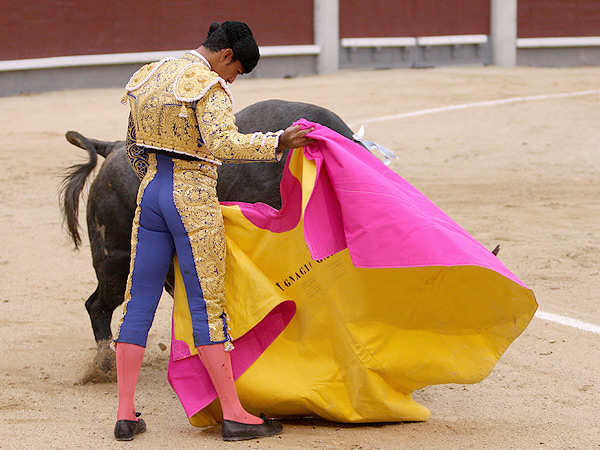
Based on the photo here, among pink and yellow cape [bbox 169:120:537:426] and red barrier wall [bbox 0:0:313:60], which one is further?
red barrier wall [bbox 0:0:313:60]

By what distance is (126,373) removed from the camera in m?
2.53

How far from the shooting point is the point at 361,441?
2.49m

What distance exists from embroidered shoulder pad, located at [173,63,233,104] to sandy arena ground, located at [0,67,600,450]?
97 cm

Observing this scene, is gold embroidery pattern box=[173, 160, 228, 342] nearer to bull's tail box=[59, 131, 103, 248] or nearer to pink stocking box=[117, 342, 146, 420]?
pink stocking box=[117, 342, 146, 420]

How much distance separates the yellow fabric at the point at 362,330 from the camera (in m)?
2.55

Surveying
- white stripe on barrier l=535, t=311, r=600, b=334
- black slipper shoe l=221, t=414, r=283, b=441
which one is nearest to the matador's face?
black slipper shoe l=221, t=414, r=283, b=441

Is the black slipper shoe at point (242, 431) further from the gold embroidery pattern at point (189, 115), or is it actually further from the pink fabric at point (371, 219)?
the gold embroidery pattern at point (189, 115)

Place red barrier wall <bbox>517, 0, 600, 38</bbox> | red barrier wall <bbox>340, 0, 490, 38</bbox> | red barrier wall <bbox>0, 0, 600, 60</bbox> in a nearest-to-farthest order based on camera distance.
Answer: red barrier wall <bbox>0, 0, 600, 60</bbox>, red barrier wall <bbox>340, 0, 490, 38</bbox>, red barrier wall <bbox>517, 0, 600, 38</bbox>

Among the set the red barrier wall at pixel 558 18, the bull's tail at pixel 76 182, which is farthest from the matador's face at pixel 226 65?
the red barrier wall at pixel 558 18

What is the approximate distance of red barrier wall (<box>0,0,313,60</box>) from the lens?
10.8m

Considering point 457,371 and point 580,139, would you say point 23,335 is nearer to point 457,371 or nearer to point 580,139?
point 457,371

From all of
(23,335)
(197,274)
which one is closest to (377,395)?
(197,274)

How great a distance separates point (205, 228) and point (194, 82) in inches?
16.5

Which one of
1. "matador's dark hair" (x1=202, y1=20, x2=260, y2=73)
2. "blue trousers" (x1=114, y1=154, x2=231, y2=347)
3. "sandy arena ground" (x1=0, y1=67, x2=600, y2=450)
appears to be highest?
"matador's dark hair" (x1=202, y1=20, x2=260, y2=73)
